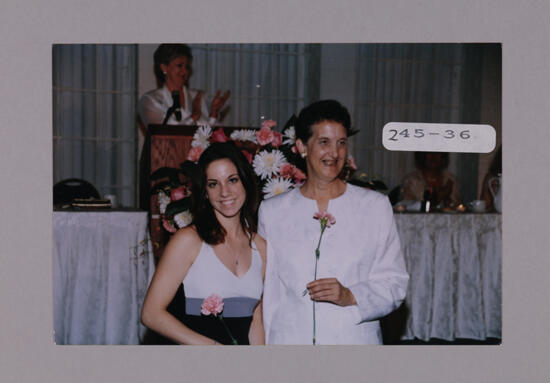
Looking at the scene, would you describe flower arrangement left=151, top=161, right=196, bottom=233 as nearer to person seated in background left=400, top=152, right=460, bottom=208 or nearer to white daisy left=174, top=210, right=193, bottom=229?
white daisy left=174, top=210, right=193, bottom=229

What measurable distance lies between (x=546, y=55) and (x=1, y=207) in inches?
82.9

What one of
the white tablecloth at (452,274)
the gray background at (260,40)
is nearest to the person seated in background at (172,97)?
the gray background at (260,40)

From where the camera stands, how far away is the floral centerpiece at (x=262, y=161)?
1897 millimetres

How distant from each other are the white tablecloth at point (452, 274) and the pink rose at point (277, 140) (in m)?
0.57

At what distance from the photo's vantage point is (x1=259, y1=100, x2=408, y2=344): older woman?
6.07 ft

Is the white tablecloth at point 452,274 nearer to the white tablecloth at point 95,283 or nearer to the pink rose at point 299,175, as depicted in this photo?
the pink rose at point 299,175

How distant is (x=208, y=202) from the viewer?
185cm

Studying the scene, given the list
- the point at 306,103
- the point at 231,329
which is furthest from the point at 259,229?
the point at 306,103

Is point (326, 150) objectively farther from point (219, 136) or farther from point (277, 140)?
point (219, 136)

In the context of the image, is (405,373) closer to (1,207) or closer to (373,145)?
(373,145)

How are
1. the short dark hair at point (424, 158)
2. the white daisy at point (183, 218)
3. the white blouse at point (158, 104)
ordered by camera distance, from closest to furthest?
the white daisy at point (183, 218)
the short dark hair at point (424, 158)
the white blouse at point (158, 104)

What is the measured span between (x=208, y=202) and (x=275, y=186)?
9.7 inches

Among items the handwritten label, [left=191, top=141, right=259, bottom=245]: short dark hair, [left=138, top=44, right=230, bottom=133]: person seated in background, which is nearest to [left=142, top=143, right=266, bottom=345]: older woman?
[left=191, top=141, right=259, bottom=245]: short dark hair

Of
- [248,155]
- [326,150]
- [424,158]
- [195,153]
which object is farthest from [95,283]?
[424,158]
